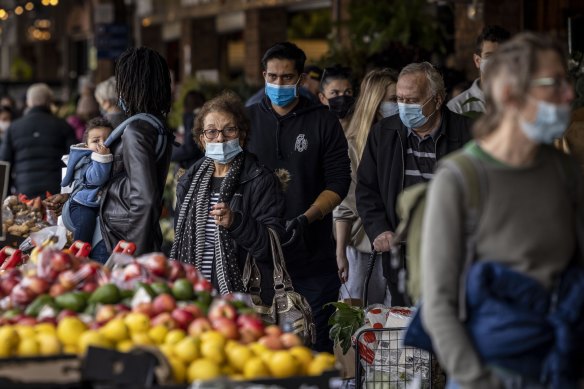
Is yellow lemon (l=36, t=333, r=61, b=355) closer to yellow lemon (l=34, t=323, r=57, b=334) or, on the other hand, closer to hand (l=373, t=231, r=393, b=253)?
yellow lemon (l=34, t=323, r=57, b=334)

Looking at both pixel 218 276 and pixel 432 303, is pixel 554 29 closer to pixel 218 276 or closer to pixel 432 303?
pixel 218 276

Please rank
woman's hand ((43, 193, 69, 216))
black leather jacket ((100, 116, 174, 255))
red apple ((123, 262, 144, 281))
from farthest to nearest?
woman's hand ((43, 193, 69, 216)), black leather jacket ((100, 116, 174, 255)), red apple ((123, 262, 144, 281))

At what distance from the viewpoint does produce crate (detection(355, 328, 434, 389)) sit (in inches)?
205

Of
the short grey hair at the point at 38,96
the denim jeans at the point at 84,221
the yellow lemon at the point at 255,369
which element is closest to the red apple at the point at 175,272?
the yellow lemon at the point at 255,369

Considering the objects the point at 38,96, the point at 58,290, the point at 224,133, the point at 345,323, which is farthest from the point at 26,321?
the point at 38,96

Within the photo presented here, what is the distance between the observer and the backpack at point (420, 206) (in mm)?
3186

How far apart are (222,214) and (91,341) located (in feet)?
5.39

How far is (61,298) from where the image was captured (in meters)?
4.00

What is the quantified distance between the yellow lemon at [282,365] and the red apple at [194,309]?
0.40m

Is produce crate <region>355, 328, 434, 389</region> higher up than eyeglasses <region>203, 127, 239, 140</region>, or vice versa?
eyeglasses <region>203, 127, 239, 140</region>

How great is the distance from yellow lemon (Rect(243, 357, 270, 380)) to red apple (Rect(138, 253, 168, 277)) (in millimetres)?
722

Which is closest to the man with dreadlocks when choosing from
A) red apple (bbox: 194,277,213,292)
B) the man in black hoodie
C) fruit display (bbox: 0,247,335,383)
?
fruit display (bbox: 0,247,335,383)

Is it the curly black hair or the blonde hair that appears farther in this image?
the blonde hair

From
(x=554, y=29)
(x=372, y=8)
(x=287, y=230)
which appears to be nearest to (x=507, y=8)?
(x=554, y=29)
